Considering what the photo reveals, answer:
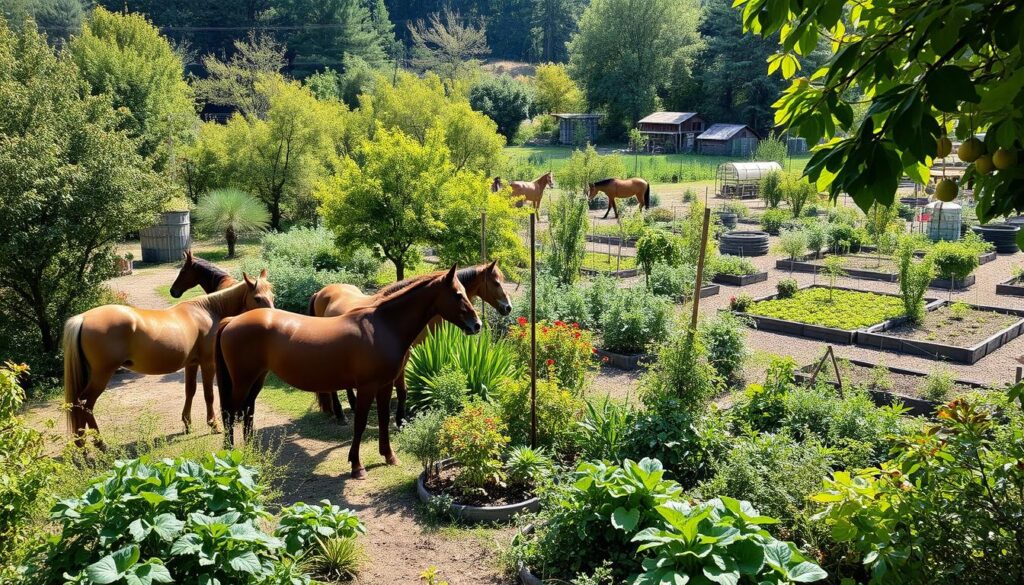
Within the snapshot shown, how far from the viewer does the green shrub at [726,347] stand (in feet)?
36.0

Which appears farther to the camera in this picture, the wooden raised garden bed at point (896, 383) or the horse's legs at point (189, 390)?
the wooden raised garden bed at point (896, 383)

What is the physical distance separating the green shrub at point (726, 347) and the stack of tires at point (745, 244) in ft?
36.0

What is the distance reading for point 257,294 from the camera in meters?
9.23

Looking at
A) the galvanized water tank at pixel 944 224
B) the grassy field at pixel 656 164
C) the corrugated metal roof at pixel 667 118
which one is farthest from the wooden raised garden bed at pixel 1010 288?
the corrugated metal roof at pixel 667 118

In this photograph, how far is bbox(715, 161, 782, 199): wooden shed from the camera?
34531 millimetres

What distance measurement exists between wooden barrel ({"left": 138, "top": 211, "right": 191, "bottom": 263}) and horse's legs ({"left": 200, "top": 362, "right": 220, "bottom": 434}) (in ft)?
40.4

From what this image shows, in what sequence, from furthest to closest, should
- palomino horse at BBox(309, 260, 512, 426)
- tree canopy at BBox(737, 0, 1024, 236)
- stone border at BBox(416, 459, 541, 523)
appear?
1. palomino horse at BBox(309, 260, 512, 426)
2. stone border at BBox(416, 459, 541, 523)
3. tree canopy at BBox(737, 0, 1024, 236)

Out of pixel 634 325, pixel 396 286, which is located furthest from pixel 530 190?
pixel 396 286

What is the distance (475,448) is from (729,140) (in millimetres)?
51221

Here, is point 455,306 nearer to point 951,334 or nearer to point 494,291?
point 494,291

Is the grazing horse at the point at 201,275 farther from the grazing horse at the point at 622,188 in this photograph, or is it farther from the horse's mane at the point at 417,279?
the grazing horse at the point at 622,188

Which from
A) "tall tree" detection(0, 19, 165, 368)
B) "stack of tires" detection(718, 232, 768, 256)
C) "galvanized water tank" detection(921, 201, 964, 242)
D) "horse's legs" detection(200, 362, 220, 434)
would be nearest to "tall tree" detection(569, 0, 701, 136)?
"galvanized water tank" detection(921, 201, 964, 242)

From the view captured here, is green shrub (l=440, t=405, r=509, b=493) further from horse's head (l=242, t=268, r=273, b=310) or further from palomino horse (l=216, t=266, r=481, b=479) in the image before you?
horse's head (l=242, t=268, r=273, b=310)

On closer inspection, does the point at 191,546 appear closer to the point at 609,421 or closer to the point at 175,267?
the point at 609,421
